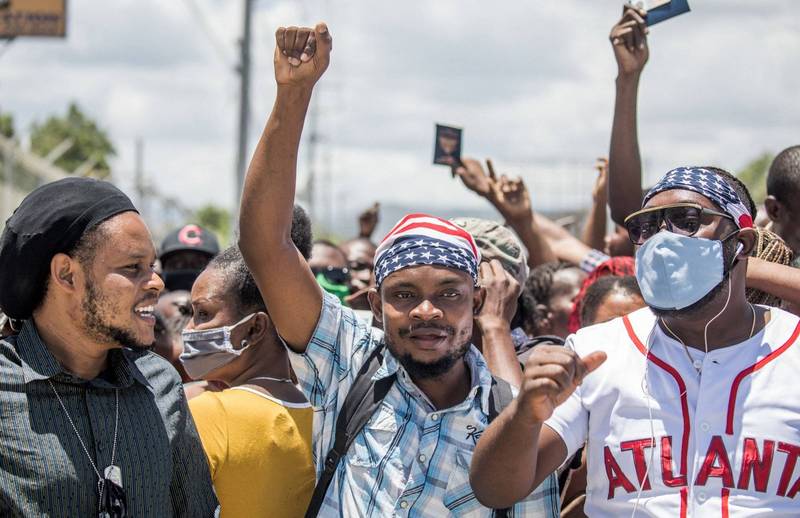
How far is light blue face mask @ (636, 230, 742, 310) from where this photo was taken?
2.95 meters

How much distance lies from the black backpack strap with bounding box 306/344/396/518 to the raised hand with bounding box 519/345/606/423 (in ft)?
1.95

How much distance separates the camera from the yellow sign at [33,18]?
2802cm

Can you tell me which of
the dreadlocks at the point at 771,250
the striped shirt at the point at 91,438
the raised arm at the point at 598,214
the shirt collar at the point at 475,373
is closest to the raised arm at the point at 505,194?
the raised arm at the point at 598,214

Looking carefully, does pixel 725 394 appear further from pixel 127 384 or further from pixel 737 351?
pixel 127 384

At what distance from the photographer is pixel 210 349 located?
3627mm

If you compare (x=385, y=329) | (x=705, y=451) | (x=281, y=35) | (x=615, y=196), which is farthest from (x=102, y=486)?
(x=615, y=196)

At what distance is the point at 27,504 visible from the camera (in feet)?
8.50

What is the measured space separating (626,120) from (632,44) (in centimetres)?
38

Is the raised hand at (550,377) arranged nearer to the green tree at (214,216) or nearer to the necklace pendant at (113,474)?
the necklace pendant at (113,474)

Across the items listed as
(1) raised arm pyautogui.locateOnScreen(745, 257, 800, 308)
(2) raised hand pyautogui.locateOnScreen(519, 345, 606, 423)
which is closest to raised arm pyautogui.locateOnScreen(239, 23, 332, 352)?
(2) raised hand pyautogui.locateOnScreen(519, 345, 606, 423)

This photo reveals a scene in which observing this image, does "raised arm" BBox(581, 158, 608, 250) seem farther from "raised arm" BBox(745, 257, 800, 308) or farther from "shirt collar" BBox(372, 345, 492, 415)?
"shirt collar" BBox(372, 345, 492, 415)

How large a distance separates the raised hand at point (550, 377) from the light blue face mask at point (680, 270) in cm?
38

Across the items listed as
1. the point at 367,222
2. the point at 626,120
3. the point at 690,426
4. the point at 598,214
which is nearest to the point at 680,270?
the point at 690,426

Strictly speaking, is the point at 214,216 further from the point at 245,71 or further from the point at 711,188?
the point at 711,188
